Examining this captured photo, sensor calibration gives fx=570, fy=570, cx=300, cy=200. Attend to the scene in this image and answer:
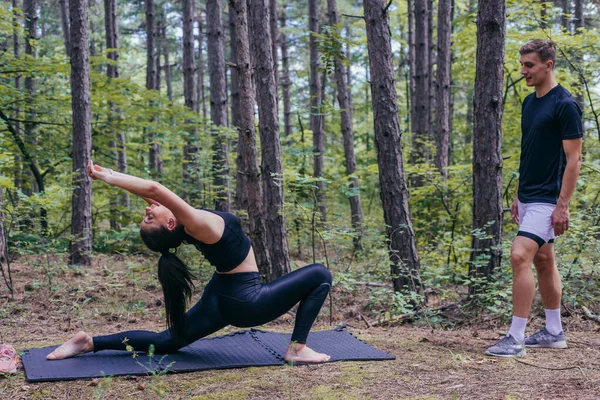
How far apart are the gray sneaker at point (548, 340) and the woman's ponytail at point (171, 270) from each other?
3.05 metres

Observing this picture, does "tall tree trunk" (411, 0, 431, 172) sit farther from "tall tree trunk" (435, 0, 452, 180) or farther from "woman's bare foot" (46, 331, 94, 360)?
"woman's bare foot" (46, 331, 94, 360)

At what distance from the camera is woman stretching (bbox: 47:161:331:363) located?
4359mm

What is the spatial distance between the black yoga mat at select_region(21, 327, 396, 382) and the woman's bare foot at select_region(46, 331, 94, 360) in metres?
0.05

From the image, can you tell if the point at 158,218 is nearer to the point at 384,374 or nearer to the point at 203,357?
the point at 203,357

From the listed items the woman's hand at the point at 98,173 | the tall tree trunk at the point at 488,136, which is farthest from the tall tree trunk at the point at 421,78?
the woman's hand at the point at 98,173

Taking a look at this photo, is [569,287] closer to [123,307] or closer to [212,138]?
[123,307]

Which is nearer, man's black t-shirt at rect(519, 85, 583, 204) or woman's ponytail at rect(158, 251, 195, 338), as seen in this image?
woman's ponytail at rect(158, 251, 195, 338)

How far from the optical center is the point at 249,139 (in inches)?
291

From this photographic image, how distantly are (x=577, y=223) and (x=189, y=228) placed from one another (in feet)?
17.6

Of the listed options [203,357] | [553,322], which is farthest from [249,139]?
[553,322]

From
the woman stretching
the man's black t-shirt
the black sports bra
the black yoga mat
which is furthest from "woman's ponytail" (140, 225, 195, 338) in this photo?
the man's black t-shirt

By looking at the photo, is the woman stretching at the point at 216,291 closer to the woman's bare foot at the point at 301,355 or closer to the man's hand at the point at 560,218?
the woman's bare foot at the point at 301,355

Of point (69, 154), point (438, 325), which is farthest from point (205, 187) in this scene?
point (438, 325)

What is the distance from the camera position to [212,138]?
1266 centimetres
